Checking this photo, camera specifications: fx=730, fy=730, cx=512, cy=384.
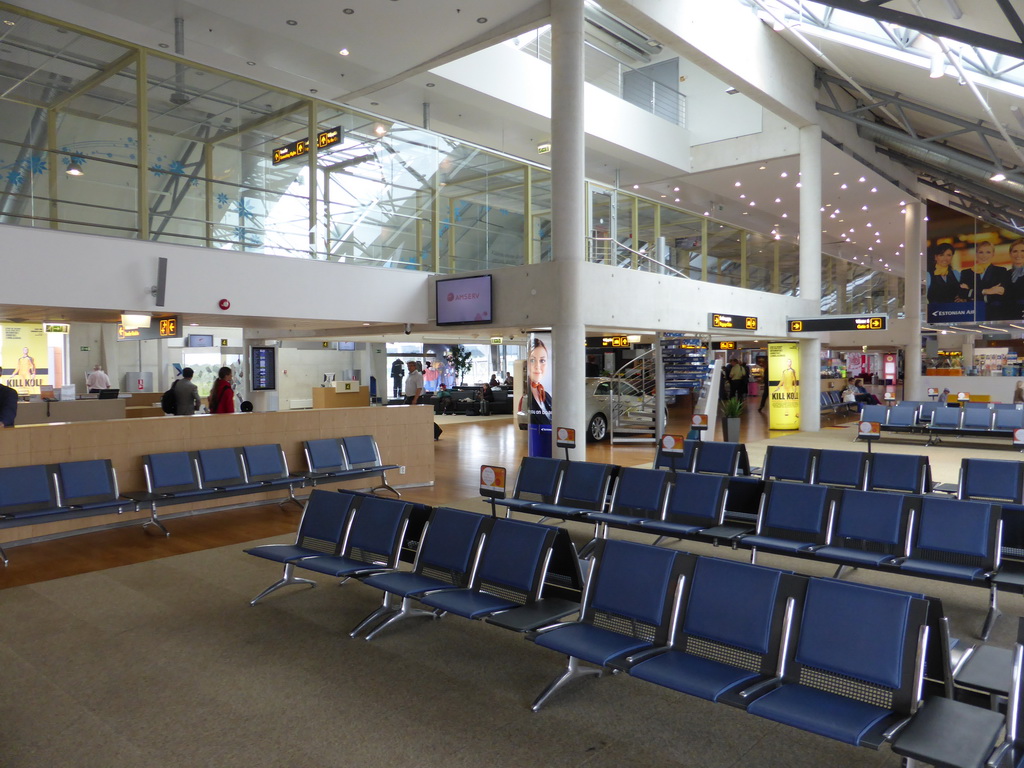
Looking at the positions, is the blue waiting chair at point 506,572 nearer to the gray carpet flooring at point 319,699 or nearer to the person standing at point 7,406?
the gray carpet flooring at point 319,699

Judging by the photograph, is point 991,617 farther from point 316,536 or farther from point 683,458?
point 316,536

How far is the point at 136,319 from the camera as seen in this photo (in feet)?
29.8

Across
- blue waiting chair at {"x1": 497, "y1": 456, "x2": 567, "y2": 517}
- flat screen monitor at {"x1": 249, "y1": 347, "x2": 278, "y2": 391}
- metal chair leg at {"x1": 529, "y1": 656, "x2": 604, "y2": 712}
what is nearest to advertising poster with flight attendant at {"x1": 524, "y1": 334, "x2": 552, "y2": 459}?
blue waiting chair at {"x1": 497, "y1": 456, "x2": 567, "y2": 517}

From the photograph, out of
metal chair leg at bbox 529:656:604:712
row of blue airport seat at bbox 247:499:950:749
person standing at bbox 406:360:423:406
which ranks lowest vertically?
metal chair leg at bbox 529:656:604:712

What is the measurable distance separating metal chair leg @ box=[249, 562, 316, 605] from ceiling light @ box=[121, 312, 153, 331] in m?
4.58

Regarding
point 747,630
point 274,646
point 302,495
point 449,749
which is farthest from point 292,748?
point 302,495

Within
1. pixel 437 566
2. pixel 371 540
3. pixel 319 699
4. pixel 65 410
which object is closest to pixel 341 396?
pixel 65 410

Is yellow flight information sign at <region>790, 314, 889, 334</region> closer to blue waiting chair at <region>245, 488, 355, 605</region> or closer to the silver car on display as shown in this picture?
the silver car on display

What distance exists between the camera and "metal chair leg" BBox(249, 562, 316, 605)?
5426 mm

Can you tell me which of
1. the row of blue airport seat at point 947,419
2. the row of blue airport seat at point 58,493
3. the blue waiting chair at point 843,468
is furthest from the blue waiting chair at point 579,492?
the row of blue airport seat at point 947,419

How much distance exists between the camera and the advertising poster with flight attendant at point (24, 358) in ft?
57.2

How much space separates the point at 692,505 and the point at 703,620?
298 centimetres

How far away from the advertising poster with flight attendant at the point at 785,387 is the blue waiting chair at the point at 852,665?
51.5ft

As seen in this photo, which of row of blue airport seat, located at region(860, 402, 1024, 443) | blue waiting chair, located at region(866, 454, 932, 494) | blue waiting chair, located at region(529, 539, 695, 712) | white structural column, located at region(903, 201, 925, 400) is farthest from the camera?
white structural column, located at region(903, 201, 925, 400)
